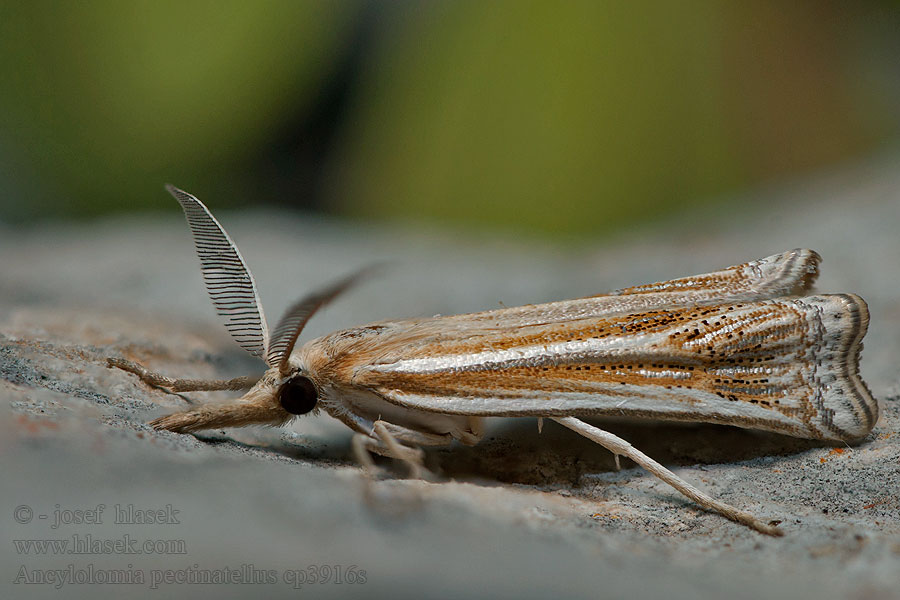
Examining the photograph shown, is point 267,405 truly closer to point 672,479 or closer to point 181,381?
point 181,381

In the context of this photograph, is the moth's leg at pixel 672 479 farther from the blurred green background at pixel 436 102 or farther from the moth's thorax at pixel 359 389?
the blurred green background at pixel 436 102

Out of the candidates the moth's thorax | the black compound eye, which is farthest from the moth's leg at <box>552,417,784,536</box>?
the black compound eye

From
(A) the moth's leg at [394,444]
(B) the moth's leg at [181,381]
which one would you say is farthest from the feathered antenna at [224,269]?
(A) the moth's leg at [394,444]

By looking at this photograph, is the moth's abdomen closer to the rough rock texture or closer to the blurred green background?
the rough rock texture

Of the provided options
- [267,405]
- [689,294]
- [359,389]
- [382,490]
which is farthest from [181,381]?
[689,294]

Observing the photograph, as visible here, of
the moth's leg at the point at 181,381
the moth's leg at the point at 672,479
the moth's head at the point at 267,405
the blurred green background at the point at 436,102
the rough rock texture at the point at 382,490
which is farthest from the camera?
the blurred green background at the point at 436,102

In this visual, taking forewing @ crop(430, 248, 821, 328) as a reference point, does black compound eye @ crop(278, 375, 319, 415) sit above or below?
below
